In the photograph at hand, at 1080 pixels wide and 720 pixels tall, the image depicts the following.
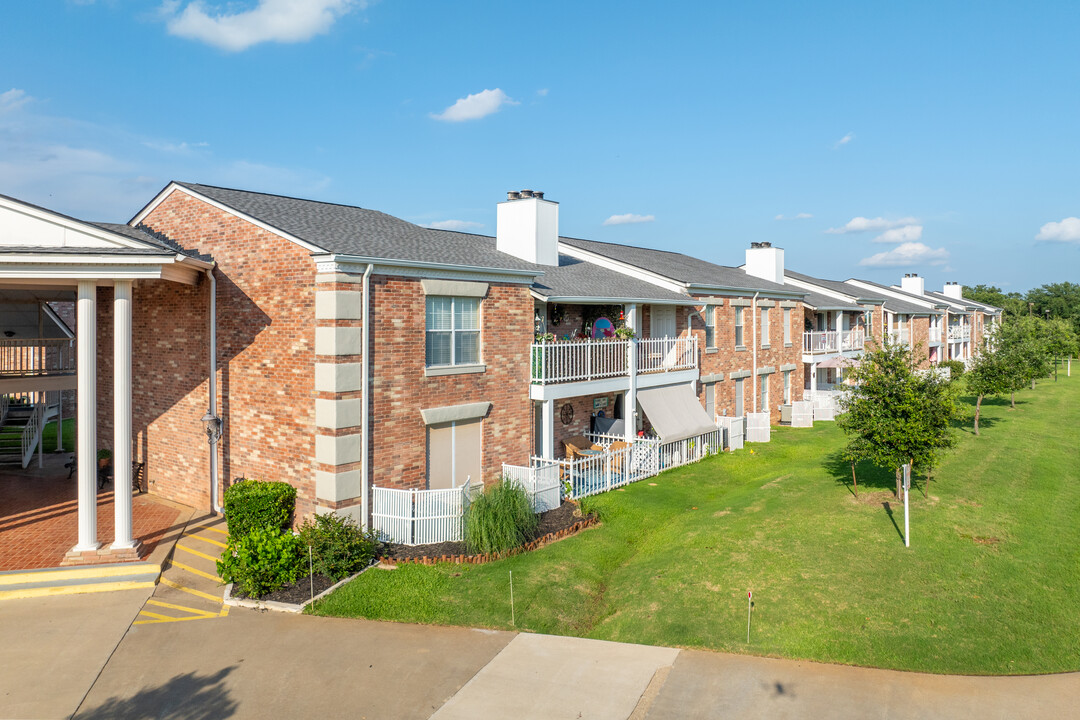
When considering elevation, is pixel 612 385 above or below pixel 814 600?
above

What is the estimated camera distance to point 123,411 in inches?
517

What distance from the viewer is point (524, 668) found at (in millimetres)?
9492

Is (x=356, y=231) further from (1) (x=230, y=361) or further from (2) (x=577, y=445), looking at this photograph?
(2) (x=577, y=445)

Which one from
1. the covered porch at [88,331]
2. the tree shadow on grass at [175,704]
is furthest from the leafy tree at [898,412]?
the covered porch at [88,331]

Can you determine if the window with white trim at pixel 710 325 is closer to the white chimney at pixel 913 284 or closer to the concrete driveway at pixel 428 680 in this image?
the concrete driveway at pixel 428 680

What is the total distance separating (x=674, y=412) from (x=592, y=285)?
4.92m

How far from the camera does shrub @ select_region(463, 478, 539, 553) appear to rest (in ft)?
44.4

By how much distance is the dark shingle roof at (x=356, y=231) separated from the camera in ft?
48.2

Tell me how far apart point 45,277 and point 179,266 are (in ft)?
8.38

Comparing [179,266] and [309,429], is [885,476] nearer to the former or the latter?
[309,429]

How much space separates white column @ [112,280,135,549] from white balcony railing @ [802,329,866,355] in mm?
29787

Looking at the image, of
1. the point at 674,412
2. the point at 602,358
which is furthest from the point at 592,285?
the point at 674,412

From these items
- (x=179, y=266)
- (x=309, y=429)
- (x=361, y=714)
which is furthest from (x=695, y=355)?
(x=361, y=714)

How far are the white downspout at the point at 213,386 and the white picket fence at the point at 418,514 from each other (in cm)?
475
